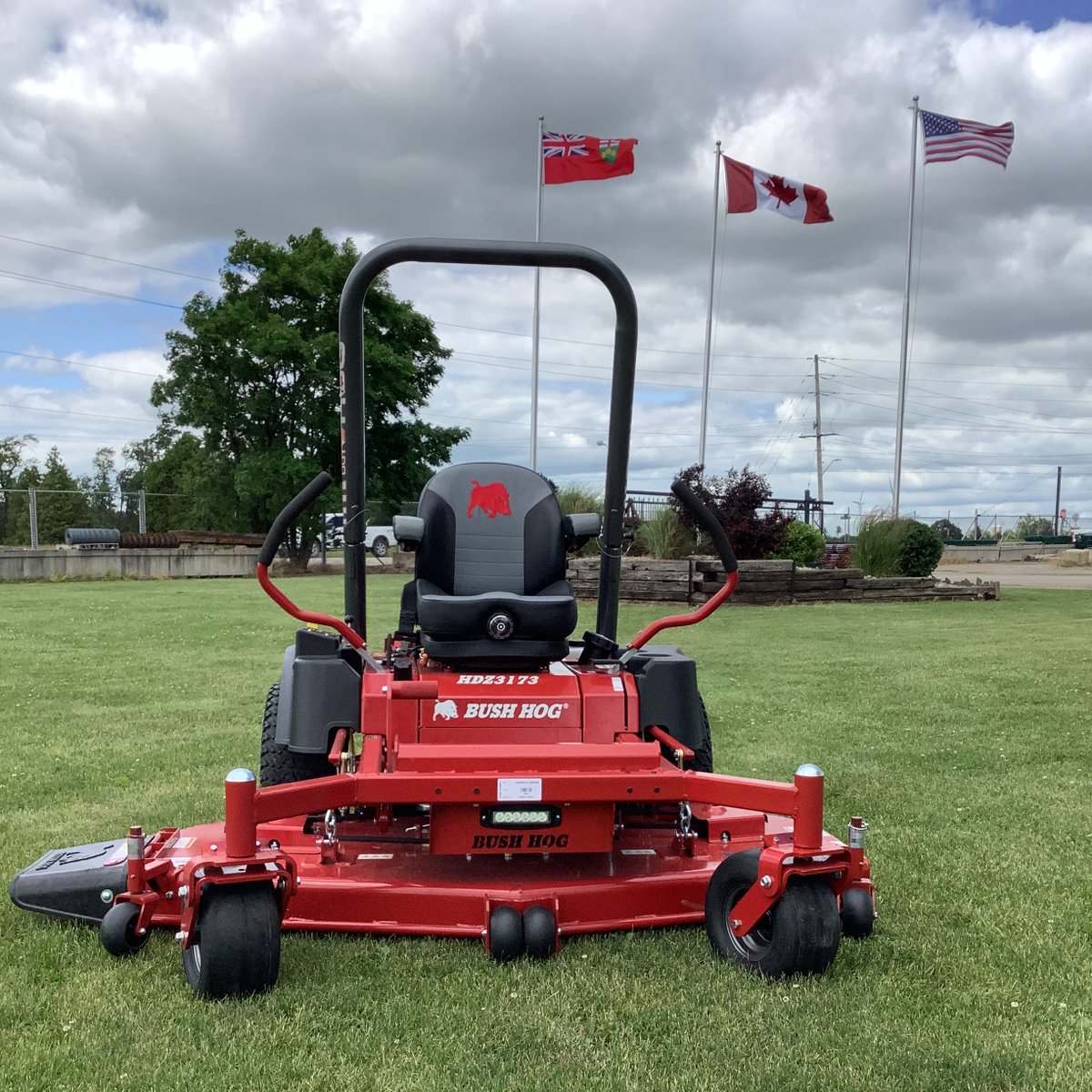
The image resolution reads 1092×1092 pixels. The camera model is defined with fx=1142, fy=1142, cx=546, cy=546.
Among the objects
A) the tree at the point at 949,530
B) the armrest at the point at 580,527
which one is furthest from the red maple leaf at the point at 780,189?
the tree at the point at 949,530

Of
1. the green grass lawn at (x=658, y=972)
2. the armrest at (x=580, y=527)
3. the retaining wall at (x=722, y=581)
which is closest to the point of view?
the green grass lawn at (x=658, y=972)

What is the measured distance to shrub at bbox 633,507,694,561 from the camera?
17969 millimetres

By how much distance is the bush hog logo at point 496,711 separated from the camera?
370 centimetres

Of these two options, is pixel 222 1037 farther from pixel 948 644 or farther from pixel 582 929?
pixel 948 644

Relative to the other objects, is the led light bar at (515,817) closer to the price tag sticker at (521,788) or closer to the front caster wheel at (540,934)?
the price tag sticker at (521,788)

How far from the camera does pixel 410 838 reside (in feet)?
12.6

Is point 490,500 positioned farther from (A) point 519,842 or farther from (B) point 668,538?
(B) point 668,538

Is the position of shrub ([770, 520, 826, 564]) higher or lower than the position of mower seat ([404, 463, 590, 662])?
lower

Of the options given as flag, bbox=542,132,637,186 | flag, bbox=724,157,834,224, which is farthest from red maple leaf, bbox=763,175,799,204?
flag, bbox=542,132,637,186

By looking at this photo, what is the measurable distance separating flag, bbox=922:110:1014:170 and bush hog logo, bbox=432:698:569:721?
24104mm

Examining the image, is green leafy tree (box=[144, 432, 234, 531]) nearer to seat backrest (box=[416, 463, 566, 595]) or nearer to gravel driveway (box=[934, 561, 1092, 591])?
gravel driveway (box=[934, 561, 1092, 591])

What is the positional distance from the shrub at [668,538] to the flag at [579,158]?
929cm

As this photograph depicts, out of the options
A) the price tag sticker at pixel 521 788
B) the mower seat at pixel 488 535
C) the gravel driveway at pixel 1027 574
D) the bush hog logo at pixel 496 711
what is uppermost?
the mower seat at pixel 488 535

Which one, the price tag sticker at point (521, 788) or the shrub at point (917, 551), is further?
the shrub at point (917, 551)
